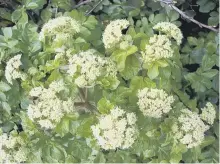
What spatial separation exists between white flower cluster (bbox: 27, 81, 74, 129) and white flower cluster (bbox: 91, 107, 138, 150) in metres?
0.11

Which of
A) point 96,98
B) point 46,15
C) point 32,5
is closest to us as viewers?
point 96,98

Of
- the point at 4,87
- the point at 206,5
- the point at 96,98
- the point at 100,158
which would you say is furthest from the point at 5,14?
the point at 206,5

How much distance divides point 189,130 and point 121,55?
0.32m

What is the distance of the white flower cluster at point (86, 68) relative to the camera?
3.78 ft

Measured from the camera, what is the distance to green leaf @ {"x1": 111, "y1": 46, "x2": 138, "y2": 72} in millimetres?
1220

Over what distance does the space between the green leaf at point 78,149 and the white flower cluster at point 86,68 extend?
0.84 ft

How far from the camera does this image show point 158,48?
1200 millimetres

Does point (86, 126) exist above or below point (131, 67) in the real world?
below

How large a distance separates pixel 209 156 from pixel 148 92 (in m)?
0.48

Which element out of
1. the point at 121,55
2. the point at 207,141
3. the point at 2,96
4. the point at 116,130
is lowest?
the point at 207,141

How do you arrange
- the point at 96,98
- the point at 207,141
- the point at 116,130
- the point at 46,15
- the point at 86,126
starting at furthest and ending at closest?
the point at 46,15 < the point at 207,141 < the point at 96,98 < the point at 86,126 < the point at 116,130

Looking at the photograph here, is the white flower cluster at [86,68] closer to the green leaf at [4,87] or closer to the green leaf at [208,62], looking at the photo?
the green leaf at [4,87]

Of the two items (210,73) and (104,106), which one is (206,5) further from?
(104,106)

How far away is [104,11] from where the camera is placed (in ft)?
5.75
